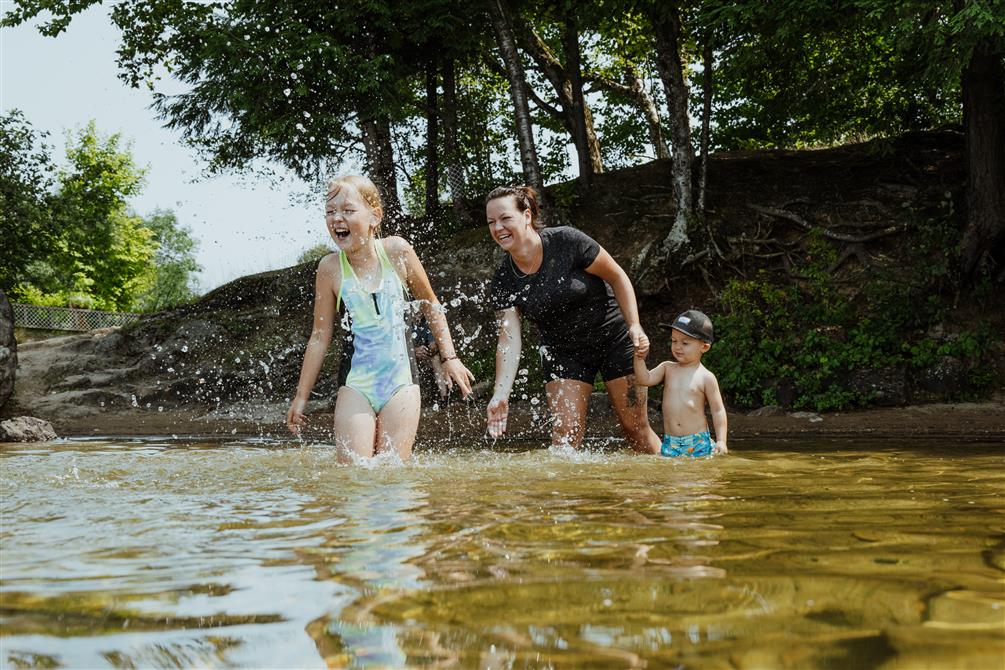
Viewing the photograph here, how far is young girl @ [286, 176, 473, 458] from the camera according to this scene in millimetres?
5395

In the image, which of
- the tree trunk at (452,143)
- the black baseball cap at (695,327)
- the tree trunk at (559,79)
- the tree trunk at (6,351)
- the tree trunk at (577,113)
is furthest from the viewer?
the tree trunk at (559,79)

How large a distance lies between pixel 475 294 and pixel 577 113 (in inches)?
227

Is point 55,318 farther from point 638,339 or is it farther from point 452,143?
point 638,339

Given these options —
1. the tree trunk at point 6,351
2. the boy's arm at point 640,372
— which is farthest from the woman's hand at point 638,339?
the tree trunk at point 6,351

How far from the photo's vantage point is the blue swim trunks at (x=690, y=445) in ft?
21.6

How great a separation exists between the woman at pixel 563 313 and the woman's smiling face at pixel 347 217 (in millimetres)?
895

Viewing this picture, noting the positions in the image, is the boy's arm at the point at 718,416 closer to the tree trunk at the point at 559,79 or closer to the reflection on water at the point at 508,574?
the reflection on water at the point at 508,574

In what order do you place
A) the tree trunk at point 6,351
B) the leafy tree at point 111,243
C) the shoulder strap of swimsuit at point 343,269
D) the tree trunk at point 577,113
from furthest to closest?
the leafy tree at point 111,243
the tree trunk at point 577,113
the tree trunk at point 6,351
the shoulder strap of swimsuit at point 343,269

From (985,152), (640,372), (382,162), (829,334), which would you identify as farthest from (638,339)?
(382,162)

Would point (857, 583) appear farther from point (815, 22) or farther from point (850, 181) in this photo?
point (850, 181)

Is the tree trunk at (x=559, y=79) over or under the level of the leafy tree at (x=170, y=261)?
under

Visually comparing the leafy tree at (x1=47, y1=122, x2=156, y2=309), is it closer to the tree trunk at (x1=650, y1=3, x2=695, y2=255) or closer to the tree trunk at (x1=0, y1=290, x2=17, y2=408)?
the tree trunk at (x1=0, y1=290, x2=17, y2=408)

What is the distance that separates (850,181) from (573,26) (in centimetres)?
640

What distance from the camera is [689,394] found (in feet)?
22.1
